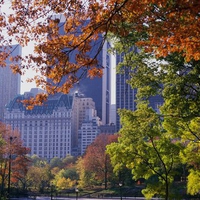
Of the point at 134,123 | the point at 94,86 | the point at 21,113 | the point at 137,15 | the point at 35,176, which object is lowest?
the point at 35,176

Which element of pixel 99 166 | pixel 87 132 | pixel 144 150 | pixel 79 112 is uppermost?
pixel 79 112

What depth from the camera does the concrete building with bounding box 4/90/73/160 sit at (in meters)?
136

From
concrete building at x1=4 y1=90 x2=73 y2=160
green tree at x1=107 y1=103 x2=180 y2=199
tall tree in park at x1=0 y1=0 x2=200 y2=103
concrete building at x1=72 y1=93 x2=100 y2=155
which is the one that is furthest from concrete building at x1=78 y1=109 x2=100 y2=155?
tall tree in park at x1=0 y1=0 x2=200 y2=103

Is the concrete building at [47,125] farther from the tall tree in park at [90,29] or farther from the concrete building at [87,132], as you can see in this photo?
the tall tree in park at [90,29]

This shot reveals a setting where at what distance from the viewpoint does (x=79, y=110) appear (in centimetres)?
15062

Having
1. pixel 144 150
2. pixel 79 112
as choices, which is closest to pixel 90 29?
pixel 144 150

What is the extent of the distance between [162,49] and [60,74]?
2.27 meters

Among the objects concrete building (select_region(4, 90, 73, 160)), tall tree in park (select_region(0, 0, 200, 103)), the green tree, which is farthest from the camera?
concrete building (select_region(4, 90, 73, 160))

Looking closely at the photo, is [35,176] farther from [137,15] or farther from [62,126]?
[62,126]

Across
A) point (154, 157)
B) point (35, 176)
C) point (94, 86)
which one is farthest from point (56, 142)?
point (154, 157)

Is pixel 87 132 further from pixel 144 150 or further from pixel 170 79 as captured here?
pixel 170 79

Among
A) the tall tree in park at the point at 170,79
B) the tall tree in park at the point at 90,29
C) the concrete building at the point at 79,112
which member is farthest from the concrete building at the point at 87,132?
the tall tree in park at the point at 90,29

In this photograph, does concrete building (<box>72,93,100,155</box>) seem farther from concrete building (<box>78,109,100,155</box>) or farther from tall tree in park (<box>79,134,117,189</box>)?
tall tree in park (<box>79,134,117,189</box>)

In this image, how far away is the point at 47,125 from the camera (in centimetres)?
13950
